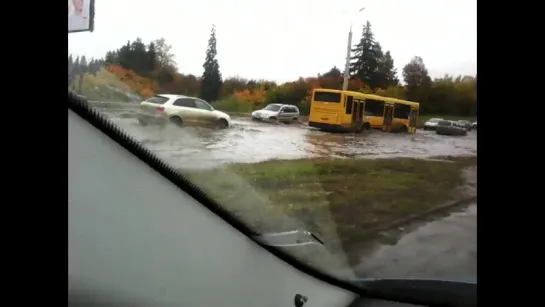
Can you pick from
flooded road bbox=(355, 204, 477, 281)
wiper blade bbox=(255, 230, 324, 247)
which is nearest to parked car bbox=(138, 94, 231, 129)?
wiper blade bbox=(255, 230, 324, 247)

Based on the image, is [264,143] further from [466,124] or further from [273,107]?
[466,124]

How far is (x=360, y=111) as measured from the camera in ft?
4.65

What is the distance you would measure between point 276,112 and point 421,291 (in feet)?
2.64

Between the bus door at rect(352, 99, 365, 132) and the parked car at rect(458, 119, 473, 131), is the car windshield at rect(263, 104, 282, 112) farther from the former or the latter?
the parked car at rect(458, 119, 473, 131)

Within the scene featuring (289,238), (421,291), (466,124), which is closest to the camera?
(466,124)

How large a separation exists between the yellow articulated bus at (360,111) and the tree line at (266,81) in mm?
24

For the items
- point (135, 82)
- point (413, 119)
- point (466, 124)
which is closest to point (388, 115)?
point (413, 119)

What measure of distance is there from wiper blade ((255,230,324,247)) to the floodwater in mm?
236

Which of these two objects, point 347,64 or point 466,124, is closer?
point 466,124

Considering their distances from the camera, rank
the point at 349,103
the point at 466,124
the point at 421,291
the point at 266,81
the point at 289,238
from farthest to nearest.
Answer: the point at 421,291 → the point at 289,238 → the point at 349,103 → the point at 266,81 → the point at 466,124

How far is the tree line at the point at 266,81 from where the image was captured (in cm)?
111
